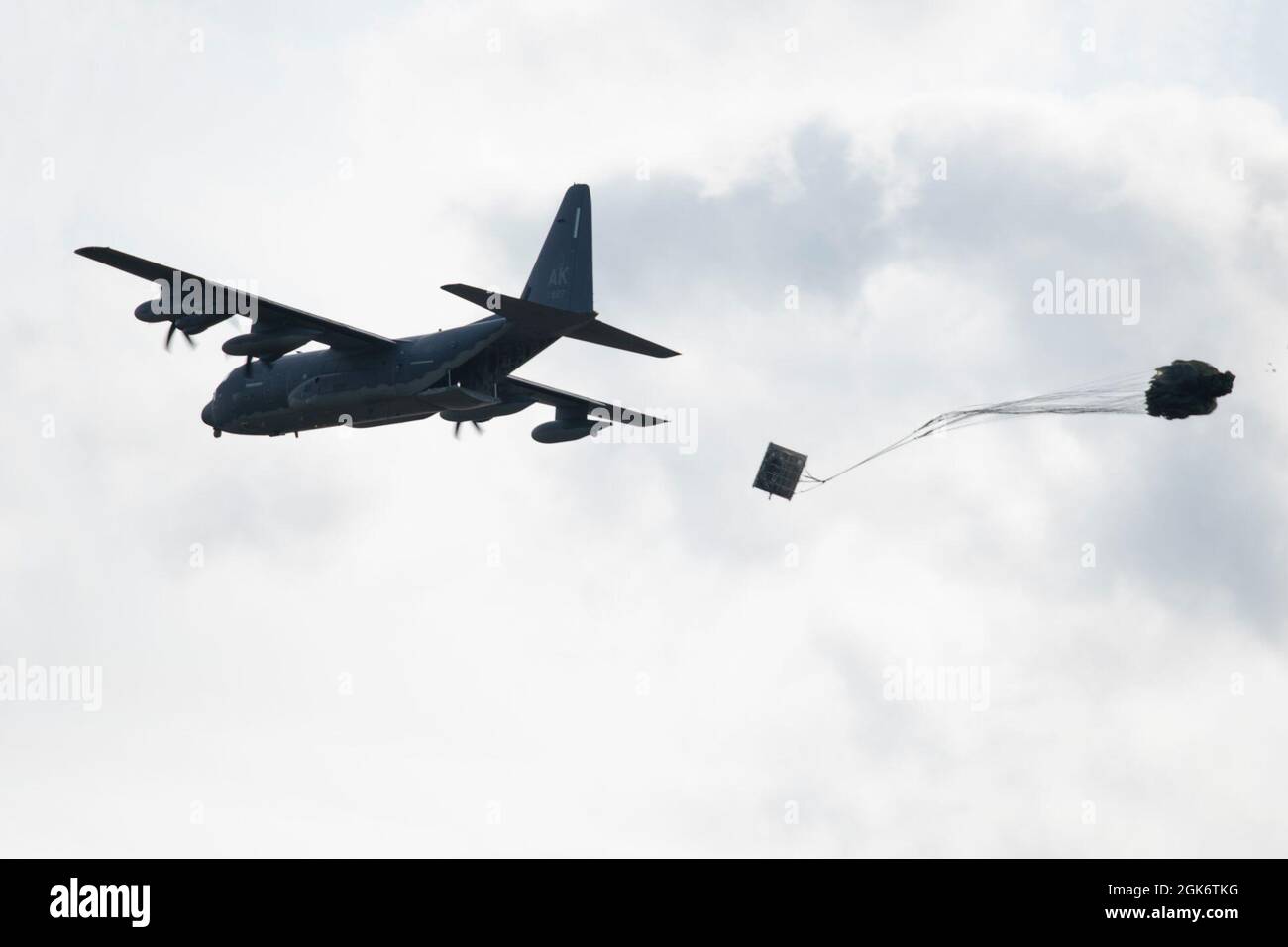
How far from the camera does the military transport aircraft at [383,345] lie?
5519cm

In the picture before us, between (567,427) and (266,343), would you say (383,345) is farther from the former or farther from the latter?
(567,427)

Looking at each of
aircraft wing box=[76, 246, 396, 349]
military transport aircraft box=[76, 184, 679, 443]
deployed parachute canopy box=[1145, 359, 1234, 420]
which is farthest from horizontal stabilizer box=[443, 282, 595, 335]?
deployed parachute canopy box=[1145, 359, 1234, 420]

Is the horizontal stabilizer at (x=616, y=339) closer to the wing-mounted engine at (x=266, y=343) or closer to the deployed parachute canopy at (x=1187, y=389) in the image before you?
the wing-mounted engine at (x=266, y=343)

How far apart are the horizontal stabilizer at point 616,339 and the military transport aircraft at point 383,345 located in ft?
0.10

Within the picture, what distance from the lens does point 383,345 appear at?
5725cm

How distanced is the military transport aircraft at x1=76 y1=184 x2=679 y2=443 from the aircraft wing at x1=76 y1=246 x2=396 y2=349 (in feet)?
0.12

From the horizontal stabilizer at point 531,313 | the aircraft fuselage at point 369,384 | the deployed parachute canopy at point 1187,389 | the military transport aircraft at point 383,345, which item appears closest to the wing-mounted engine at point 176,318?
the military transport aircraft at point 383,345

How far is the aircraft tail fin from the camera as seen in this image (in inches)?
2213

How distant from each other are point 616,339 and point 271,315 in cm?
1038
